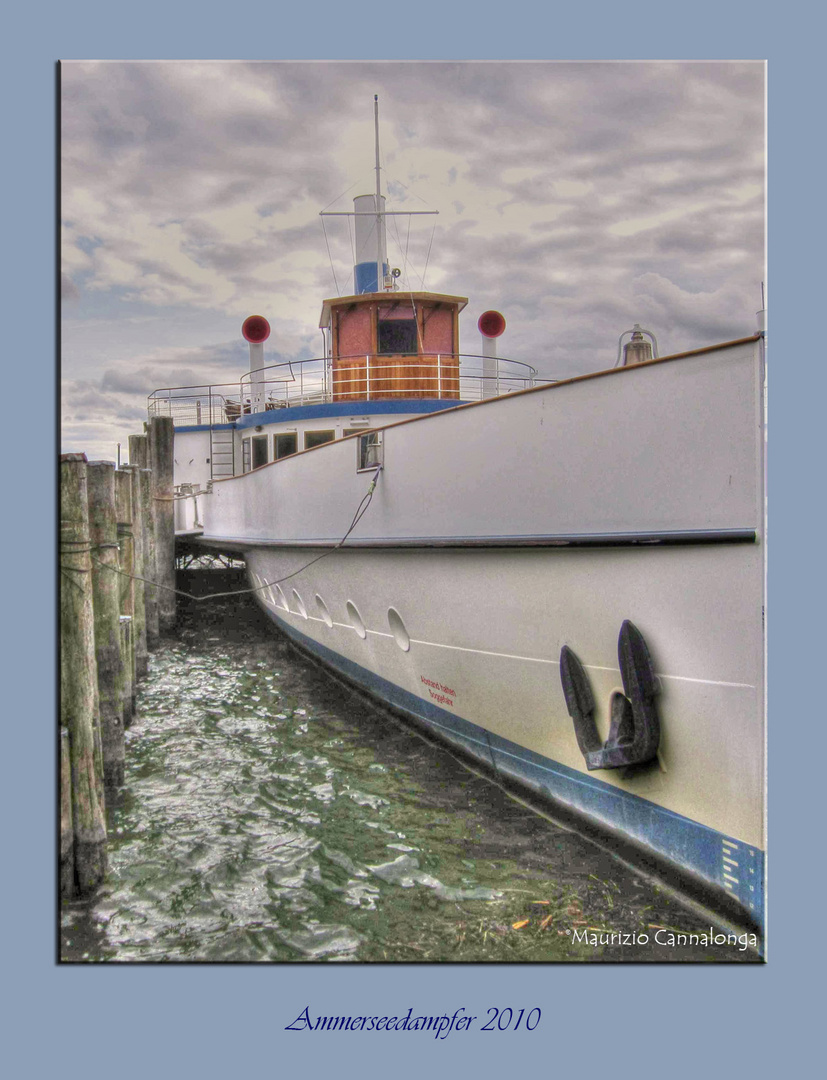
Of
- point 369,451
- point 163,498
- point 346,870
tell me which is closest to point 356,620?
point 369,451

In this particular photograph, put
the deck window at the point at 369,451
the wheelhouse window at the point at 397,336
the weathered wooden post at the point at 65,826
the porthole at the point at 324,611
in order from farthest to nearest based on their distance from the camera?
the wheelhouse window at the point at 397,336 < the porthole at the point at 324,611 < the deck window at the point at 369,451 < the weathered wooden post at the point at 65,826

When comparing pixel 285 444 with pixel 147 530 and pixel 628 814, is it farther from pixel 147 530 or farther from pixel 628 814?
pixel 628 814

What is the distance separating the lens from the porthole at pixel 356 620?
23.1ft

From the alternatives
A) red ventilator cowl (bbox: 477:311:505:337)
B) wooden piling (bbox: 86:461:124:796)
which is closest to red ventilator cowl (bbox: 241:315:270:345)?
red ventilator cowl (bbox: 477:311:505:337)

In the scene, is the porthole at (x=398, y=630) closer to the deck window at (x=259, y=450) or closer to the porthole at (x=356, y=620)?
the porthole at (x=356, y=620)

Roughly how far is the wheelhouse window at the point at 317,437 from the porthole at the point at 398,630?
3819 mm

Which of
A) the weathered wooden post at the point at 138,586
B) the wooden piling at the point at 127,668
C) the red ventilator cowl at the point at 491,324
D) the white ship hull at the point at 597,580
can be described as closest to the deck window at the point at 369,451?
the white ship hull at the point at 597,580

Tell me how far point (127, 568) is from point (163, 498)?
4570 millimetres

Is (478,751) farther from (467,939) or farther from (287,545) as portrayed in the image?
(287,545)

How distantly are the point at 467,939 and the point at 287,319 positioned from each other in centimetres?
460

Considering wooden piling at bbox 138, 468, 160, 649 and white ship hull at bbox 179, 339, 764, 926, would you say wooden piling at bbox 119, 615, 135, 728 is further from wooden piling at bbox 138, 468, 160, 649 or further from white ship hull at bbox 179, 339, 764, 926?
wooden piling at bbox 138, 468, 160, 649

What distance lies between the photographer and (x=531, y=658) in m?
4.71

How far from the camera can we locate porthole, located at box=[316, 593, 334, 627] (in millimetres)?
7980

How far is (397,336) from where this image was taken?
32.8 ft
